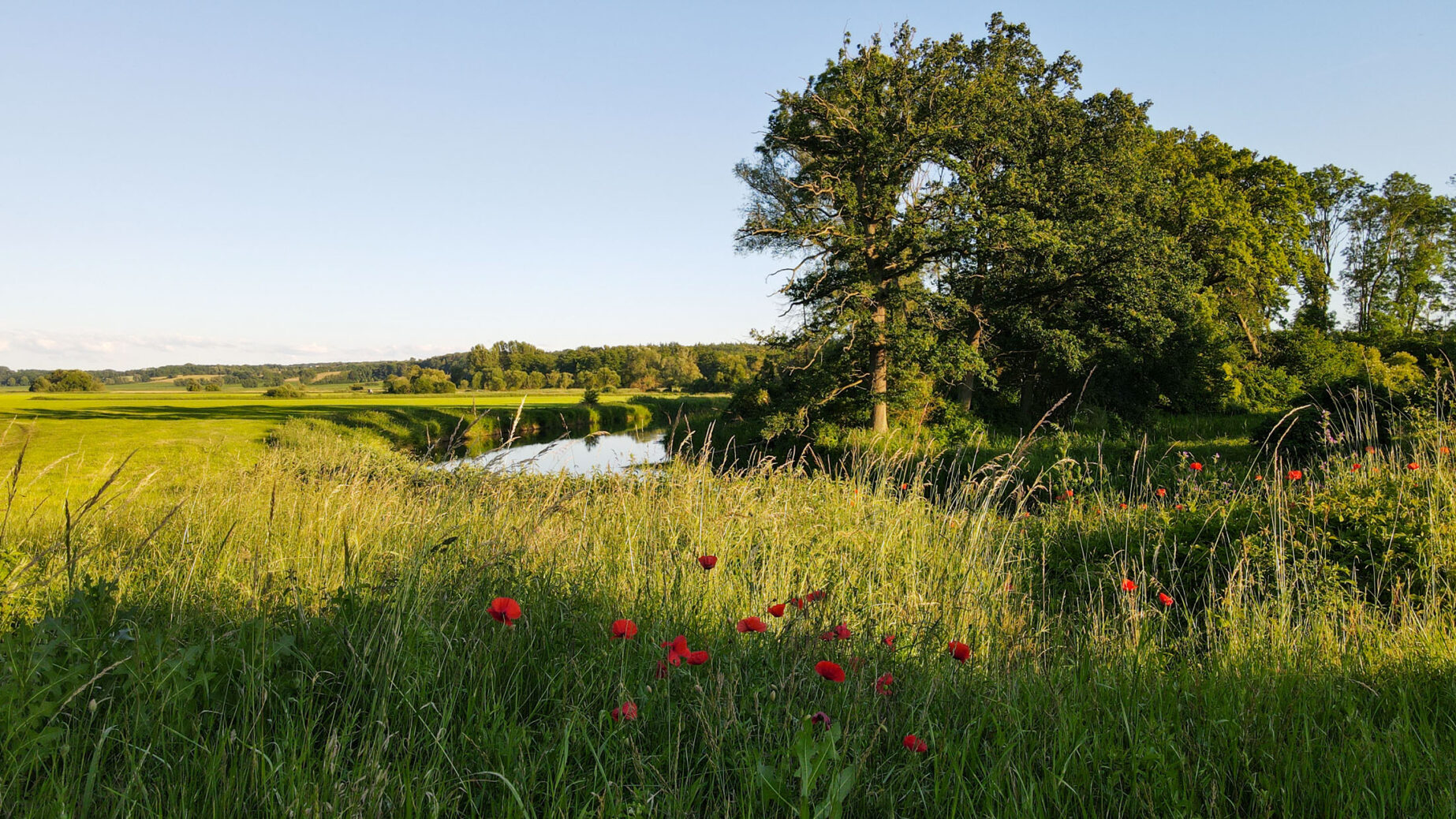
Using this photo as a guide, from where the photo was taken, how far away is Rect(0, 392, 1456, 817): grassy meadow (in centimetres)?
156

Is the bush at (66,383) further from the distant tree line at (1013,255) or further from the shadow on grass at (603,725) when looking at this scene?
the shadow on grass at (603,725)

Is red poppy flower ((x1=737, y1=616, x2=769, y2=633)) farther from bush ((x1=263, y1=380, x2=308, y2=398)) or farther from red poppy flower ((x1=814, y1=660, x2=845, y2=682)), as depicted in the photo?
bush ((x1=263, y1=380, x2=308, y2=398))

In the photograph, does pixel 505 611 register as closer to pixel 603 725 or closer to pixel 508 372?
pixel 603 725

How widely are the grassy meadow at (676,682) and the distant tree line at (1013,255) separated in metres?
11.9

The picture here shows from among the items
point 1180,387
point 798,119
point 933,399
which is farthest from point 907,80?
point 1180,387

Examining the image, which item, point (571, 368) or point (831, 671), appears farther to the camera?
point (571, 368)

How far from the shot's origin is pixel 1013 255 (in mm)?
16312

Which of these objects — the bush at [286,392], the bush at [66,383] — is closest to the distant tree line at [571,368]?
the bush at [286,392]

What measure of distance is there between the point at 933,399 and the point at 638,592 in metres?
16.9

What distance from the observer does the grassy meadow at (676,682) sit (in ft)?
5.13

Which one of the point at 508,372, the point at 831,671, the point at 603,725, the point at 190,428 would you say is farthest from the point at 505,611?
the point at 508,372

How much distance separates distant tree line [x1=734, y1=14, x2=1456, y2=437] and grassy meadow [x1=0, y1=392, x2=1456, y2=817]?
469 inches

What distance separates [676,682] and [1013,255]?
16457 millimetres

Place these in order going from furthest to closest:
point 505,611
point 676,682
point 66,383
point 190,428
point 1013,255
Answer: point 66,383, point 190,428, point 1013,255, point 676,682, point 505,611
